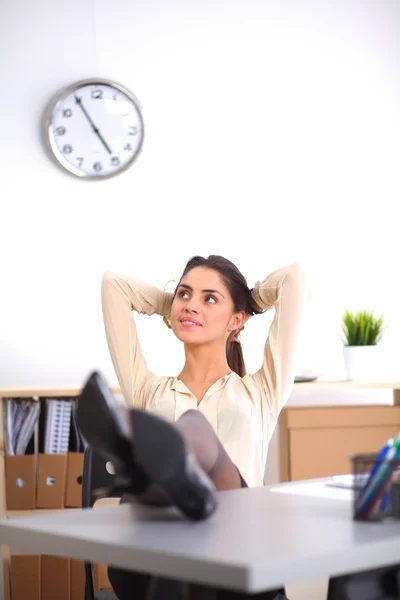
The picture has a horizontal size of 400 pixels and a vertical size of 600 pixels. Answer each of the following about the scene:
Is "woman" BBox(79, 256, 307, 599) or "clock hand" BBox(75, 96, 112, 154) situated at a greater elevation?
"clock hand" BBox(75, 96, 112, 154)

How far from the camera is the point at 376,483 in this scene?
115 centimetres

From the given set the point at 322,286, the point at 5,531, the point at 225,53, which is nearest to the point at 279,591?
the point at 5,531

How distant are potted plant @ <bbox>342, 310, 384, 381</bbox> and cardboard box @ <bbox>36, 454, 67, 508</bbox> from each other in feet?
3.53

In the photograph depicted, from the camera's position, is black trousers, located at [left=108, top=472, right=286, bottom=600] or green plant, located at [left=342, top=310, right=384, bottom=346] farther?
green plant, located at [left=342, top=310, right=384, bottom=346]

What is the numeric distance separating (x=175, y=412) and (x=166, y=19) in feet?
6.35

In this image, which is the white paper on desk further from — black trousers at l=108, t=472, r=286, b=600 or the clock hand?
the clock hand

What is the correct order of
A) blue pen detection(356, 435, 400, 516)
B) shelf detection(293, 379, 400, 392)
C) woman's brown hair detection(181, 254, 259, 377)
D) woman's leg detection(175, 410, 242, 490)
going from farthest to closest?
shelf detection(293, 379, 400, 392)
woman's brown hair detection(181, 254, 259, 377)
woman's leg detection(175, 410, 242, 490)
blue pen detection(356, 435, 400, 516)

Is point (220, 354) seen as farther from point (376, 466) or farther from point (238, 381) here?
point (376, 466)

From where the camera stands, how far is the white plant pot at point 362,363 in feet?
10.3

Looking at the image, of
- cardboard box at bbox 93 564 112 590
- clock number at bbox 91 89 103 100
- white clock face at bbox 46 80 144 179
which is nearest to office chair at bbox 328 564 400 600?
cardboard box at bbox 93 564 112 590

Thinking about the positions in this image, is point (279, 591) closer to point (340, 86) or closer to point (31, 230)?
point (31, 230)

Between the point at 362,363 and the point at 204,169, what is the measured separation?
97 cm

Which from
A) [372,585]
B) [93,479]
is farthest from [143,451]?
[93,479]

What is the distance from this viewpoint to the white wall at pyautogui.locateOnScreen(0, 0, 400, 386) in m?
3.23
